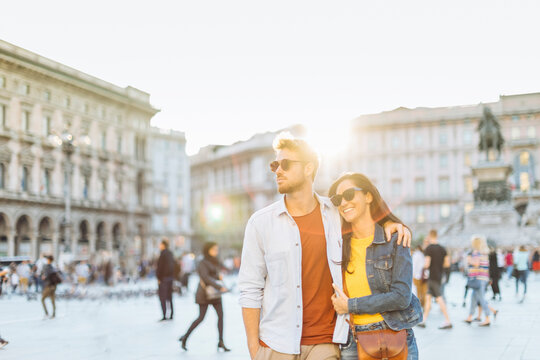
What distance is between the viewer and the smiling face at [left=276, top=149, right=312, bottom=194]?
12.8 ft

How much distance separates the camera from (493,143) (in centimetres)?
3712

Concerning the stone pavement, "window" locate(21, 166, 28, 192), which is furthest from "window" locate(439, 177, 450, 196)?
the stone pavement

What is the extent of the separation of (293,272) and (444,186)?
80.6 meters

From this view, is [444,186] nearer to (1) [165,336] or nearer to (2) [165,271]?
(2) [165,271]

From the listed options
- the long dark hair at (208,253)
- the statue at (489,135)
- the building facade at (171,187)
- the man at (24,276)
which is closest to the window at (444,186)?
the building facade at (171,187)

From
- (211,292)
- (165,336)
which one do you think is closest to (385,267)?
(211,292)

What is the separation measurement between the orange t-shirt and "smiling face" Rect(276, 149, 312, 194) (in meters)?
0.25

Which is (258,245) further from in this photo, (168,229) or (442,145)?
(442,145)

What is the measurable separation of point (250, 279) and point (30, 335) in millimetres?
9802

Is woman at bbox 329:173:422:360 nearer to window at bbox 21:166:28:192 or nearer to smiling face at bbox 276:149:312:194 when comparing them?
smiling face at bbox 276:149:312:194

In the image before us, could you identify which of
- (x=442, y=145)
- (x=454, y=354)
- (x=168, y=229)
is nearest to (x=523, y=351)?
(x=454, y=354)

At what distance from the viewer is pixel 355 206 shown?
385 cm

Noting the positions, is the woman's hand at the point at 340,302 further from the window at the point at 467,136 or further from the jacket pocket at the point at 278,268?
the window at the point at 467,136

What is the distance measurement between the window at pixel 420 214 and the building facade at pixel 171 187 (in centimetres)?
2747
